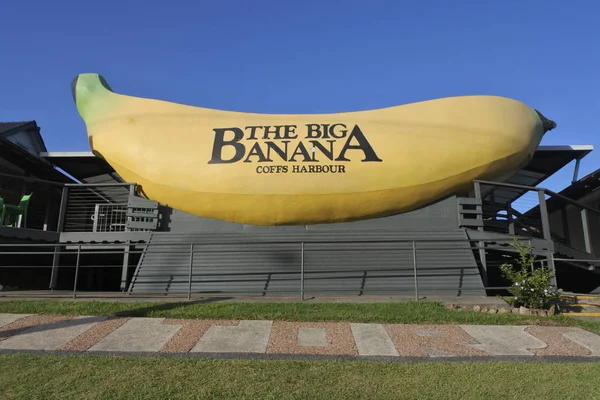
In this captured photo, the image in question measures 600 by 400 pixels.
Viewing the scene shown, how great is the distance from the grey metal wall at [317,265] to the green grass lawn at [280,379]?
446cm

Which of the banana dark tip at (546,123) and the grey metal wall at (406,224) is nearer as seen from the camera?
the grey metal wall at (406,224)

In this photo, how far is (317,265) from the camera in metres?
10.3

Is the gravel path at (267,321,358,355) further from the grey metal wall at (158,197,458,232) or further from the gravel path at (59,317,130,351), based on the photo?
the grey metal wall at (158,197,458,232)

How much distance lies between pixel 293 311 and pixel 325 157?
4300mm

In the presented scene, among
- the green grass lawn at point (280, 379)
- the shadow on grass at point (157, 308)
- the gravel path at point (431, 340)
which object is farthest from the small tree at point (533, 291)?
the shadow on grass at point (157, 308)

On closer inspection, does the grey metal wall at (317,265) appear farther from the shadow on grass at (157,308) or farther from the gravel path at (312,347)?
the gravel path at (312,347)

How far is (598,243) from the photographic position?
691 inches

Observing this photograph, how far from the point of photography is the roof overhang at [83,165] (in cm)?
1603

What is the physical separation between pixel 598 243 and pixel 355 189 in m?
12.7

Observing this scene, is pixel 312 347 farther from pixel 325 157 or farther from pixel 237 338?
pixel 325 157

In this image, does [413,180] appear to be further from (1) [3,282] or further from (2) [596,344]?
(1) [3,282]

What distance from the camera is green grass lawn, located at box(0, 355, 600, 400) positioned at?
443cm

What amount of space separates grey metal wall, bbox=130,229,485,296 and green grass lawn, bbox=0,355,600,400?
446 cm

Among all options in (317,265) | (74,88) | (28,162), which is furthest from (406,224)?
(28,162)
